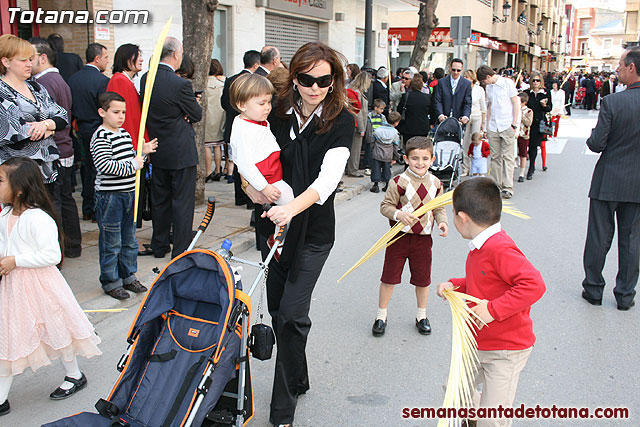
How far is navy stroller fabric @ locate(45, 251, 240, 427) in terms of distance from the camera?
2.80 meters

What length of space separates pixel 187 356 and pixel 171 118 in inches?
142

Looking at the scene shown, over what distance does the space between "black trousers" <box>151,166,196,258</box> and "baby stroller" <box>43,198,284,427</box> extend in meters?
2.90

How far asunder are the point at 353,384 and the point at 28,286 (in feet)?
7.17

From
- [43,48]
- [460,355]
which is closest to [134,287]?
[43,48]

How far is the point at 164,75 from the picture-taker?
19.3ft

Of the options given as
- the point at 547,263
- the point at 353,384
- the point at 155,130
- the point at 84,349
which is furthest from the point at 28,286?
the point at 547,263

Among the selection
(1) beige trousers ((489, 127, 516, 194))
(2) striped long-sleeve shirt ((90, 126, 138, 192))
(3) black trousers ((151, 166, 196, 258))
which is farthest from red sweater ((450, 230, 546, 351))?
(1) beige trousers ((489, 127, 516, 194))

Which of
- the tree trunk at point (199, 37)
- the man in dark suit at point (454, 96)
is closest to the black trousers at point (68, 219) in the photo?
the tree trunk at point (199, 37)

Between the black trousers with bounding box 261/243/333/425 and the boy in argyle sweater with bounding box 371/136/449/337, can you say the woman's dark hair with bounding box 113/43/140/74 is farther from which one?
the black trousers with bounding box 261/243/333/425

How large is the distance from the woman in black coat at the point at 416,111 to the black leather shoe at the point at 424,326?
A: 718cm

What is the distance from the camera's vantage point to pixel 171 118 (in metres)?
6.00

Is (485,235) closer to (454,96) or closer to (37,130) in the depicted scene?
(37,130)

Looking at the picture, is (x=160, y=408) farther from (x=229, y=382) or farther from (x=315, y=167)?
(x=315, y=167)

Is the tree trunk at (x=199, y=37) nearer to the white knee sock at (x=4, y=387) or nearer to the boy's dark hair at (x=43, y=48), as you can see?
the boy's dark hair at (x=43, y=48)
